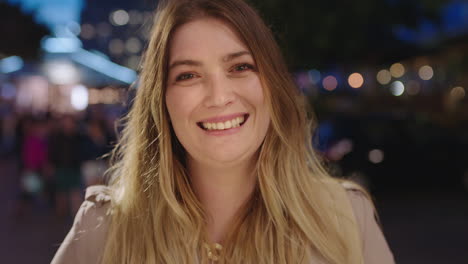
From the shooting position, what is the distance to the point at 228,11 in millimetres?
2066

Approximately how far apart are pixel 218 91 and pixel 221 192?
47 centimetres

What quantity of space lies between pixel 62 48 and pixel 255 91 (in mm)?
16107

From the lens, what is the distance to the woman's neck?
2225mm

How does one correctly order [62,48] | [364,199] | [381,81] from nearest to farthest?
[364,199] < [62,48] < [381,81]

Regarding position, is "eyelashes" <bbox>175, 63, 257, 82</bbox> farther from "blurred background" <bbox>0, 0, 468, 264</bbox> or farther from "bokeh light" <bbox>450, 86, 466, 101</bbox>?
"bokeh light" <bbox>450, 86, 466, 101</bbox>

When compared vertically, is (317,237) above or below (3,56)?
below

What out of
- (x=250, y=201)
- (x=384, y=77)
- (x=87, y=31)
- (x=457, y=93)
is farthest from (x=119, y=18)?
(x=250, y=201)

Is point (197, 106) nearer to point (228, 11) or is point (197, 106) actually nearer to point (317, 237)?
point (228, 11)

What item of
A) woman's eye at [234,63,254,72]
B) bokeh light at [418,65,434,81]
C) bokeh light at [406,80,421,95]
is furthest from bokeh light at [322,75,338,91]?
woman's eye at [234,63,254,72]

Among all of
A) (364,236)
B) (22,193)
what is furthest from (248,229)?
(22,193)

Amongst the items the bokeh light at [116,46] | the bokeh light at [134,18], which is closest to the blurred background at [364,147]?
the bokeh light at [134,18]

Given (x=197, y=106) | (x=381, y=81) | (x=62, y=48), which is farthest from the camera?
(x=381, y=81)

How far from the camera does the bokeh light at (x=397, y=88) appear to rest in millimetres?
19891

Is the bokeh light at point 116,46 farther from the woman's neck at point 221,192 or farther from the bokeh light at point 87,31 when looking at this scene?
the woman's neck at point 221,192
